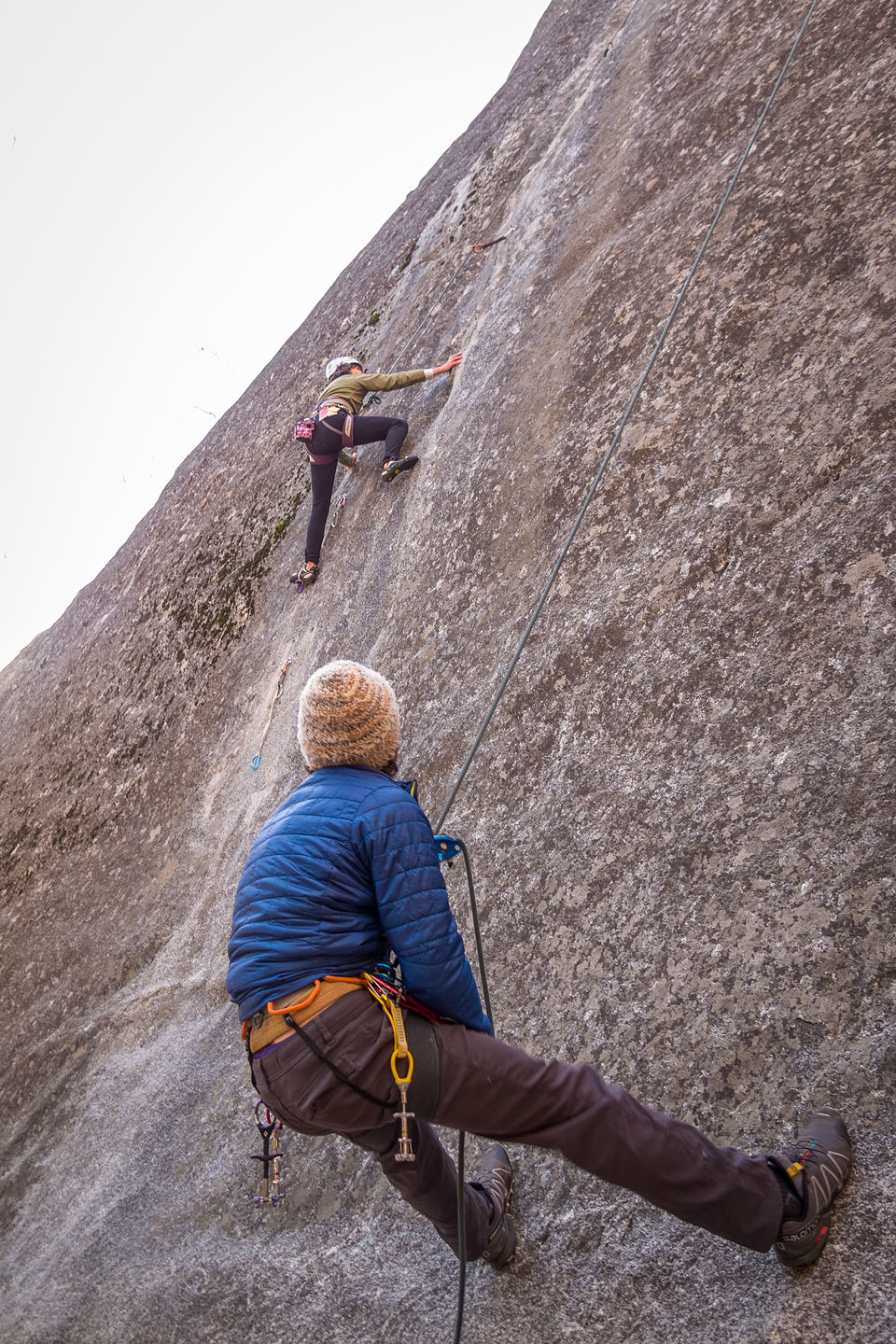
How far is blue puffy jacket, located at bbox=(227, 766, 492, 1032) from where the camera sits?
2838mm

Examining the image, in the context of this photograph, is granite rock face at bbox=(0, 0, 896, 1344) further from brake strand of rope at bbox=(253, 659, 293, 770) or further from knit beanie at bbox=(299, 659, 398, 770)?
knit beanie at bbox=(299, 659, 398, 770)

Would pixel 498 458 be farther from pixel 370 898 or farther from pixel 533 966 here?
pixel 370 898

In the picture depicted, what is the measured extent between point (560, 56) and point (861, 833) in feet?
40.6

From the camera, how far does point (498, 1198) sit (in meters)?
3.46

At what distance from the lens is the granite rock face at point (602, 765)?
10.5 feet

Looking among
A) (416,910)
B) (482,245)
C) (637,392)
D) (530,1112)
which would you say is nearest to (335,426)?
(482,245)

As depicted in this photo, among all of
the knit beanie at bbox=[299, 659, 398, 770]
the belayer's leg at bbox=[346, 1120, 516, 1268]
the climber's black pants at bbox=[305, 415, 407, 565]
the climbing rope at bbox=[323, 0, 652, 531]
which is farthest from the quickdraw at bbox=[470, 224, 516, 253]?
the belayer's leg at bbox=[346, 1120, 516, 1268]

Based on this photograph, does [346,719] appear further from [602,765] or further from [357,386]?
[357,386]

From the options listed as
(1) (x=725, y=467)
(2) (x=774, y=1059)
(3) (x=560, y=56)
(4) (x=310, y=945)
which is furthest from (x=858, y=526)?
(3) (x=560, y=56)

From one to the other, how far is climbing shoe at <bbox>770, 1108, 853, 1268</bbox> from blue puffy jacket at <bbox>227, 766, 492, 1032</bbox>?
1054 millimetres

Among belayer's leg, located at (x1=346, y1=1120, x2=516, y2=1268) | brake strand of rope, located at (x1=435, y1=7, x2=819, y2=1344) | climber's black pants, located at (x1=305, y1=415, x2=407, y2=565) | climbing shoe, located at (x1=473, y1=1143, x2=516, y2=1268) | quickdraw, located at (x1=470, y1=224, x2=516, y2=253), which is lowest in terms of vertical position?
climbing shoe, located at (x1=473, y1=1143, x2=516, y2=1268)

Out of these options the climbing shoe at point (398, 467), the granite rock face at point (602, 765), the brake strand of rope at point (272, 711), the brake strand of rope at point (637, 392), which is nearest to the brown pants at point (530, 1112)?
the granite rock face at point (602, 765)

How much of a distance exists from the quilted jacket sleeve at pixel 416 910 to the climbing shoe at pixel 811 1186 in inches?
43.2

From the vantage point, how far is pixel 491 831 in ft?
16.0
